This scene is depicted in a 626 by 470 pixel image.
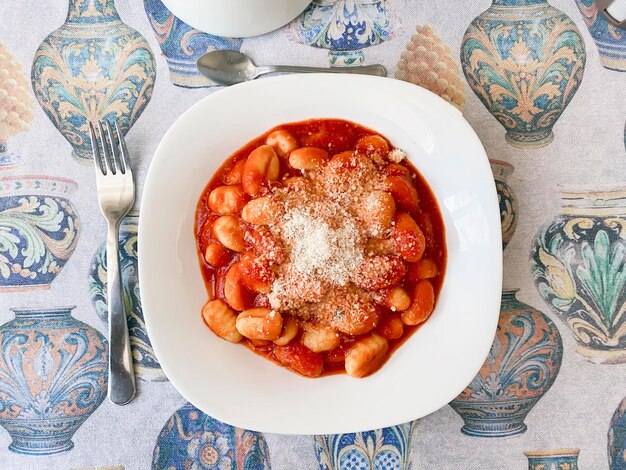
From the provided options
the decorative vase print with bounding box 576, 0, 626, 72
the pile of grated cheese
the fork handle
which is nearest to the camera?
the pile of grated cheese

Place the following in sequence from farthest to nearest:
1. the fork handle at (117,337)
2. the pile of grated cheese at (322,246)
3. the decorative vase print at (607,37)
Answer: the decorative vase print at (607,37)
the fork handle at (117,337)
the pile of grated cheese at (322,246)

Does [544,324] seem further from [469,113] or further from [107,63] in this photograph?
[107,63]

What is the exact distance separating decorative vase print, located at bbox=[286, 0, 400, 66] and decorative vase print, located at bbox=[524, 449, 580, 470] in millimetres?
1224

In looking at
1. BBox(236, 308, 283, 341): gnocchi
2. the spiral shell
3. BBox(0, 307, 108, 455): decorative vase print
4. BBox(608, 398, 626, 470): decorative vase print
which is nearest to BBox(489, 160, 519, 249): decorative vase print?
BBox(608, 398, 626, 470): decorative vase print

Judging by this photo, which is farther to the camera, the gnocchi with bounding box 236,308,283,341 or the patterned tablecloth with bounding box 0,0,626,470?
the patterned tablecloth with bounding box 0,0,626,470

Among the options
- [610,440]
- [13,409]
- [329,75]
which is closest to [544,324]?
[610,440]

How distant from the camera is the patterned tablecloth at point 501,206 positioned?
1.64 metres

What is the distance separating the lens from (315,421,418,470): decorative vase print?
1635mm

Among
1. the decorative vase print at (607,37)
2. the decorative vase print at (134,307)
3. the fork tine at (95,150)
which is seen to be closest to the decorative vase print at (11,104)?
the fork tine at (95,150)

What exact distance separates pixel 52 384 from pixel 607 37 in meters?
1.87

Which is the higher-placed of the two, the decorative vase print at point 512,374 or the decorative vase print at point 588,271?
the decorative vase print at point 588,271

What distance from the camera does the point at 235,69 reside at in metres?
1.64

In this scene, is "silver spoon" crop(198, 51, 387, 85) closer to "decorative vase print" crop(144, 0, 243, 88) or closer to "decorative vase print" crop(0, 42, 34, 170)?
"decorative vase print" crop(144, 0, 243, 88)

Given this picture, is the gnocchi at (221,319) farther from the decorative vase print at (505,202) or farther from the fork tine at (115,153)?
the decorative vase print at (505,202)
